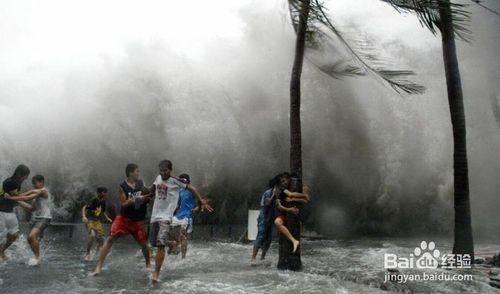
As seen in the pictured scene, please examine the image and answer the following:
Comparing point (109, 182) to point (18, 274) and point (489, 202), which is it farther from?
point (489, 202)

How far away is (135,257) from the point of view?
7562 millimetres

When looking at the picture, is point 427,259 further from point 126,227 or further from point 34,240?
point 34,240

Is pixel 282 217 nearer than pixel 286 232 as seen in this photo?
No

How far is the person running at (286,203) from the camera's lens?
6223 millimetres

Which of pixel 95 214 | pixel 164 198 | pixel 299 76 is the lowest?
pixel 95 214

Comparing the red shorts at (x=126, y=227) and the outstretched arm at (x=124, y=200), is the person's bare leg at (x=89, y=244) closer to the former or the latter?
the red shorts at (x=126, y=227)

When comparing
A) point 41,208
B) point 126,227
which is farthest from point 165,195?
point 41,208

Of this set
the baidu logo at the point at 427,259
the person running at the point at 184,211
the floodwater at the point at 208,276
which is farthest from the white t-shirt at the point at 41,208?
the baidu logo at the point at 427,259

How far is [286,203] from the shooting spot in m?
6.38

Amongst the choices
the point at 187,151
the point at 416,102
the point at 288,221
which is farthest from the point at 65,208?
the point at 416,102

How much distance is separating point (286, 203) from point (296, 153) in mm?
812

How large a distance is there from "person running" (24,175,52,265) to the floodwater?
276 millimetres

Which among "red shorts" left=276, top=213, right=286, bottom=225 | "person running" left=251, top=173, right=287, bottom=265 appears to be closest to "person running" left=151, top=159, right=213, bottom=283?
"red shorts" left=276, top=213, right=286, bottom=225

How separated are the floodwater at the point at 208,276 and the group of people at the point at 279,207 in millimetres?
490
